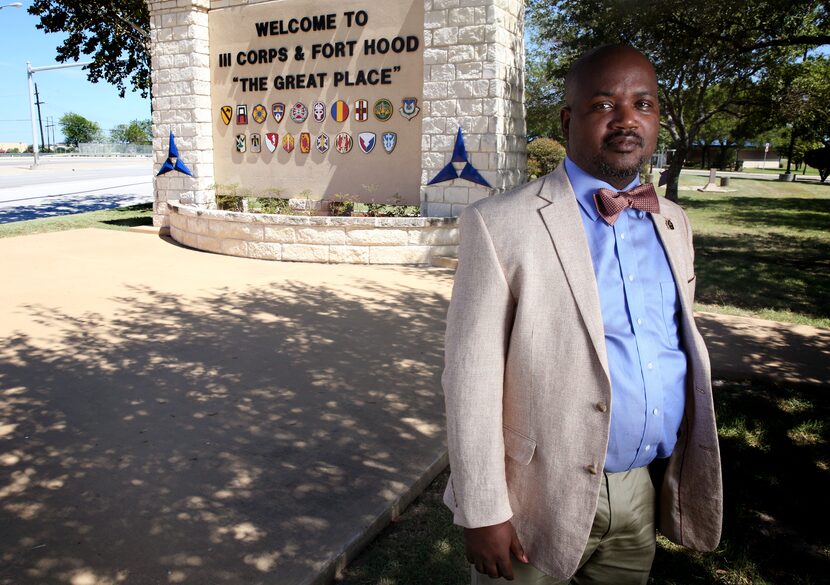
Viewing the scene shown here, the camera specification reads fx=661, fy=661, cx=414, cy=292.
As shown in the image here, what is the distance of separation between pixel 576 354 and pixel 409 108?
9247 mm

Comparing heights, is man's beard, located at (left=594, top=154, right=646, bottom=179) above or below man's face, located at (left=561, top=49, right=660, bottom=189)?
below

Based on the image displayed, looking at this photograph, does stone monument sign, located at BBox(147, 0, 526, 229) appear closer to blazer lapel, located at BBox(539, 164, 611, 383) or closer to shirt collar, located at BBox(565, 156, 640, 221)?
shirt collar, located at BBox(565, 156, 640, 221)

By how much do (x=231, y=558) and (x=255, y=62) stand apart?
10369 mm

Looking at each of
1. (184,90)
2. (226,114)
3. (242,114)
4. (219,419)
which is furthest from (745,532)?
(184,90)

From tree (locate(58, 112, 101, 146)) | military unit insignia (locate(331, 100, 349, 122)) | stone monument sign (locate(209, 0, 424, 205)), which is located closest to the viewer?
stone monument sign (locate(209, 0, 424, 205))

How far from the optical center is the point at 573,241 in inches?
65.9

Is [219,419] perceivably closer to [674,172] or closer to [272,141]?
[272,141]

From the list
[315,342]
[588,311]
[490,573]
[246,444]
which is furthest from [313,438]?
[588,311]

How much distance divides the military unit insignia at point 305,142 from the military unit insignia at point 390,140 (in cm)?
150

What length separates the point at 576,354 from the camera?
164 centimetres

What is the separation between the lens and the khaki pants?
1.80 m

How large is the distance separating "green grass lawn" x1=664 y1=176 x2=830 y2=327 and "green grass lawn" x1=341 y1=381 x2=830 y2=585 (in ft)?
11.7

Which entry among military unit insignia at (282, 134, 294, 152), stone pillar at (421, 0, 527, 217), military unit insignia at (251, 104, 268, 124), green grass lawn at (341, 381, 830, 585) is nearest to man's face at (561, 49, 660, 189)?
green grass lawn at (341, 381, 830, 585)

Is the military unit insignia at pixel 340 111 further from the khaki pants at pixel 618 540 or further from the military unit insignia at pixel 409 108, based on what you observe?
the khaki pants at pixel 618 540
